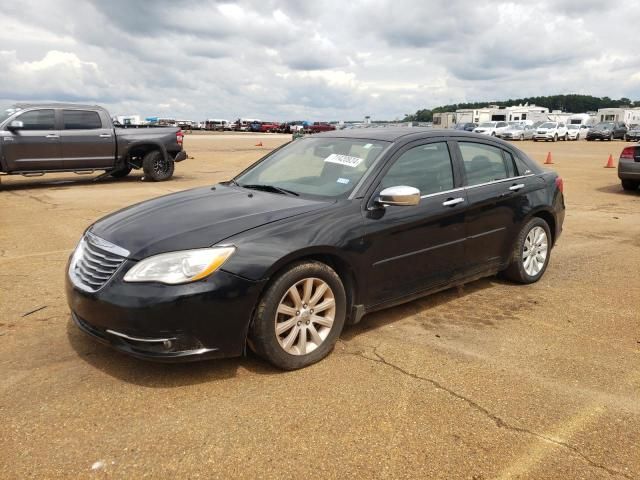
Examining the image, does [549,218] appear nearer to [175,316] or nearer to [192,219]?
[192,219]

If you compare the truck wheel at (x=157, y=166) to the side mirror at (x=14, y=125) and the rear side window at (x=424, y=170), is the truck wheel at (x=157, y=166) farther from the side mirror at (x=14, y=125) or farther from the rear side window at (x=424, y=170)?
the rear side window at (x=424, y=170)

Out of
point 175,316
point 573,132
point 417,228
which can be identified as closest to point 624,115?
point 573,132

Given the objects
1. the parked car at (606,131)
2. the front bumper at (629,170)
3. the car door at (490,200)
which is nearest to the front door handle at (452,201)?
the car door at (490,200)

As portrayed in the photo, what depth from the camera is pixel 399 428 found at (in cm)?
286

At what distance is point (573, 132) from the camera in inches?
1740

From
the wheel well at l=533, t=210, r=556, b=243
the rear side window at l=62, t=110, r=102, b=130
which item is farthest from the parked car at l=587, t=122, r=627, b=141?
the wheel well at l=533, t=210, r=556, b=243

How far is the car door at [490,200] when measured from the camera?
4629 millimetres

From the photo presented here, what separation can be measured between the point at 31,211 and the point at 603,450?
9.21 m

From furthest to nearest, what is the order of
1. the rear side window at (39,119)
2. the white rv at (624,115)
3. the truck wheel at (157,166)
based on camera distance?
the white rv at (624,115) → the truck wheel at (157,166) → the rear side window at (39,119)

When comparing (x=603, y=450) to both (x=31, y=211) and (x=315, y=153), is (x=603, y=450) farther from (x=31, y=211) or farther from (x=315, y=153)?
(x=31, y=211)

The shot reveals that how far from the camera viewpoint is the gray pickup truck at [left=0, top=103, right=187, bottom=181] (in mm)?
11625

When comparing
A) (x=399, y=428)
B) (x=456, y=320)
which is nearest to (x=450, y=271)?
(x=456, y=320)

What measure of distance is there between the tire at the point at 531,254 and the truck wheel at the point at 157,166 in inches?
407

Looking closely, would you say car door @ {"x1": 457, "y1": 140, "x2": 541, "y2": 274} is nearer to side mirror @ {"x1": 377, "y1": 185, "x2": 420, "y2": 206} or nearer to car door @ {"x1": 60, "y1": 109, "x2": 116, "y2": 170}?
side mirror @ {"x1": 377, "y1": 185, "x2": 420, "y2": 206}
